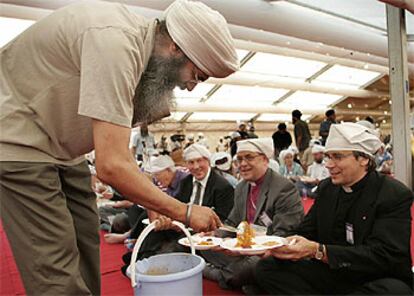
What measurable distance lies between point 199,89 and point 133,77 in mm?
9726

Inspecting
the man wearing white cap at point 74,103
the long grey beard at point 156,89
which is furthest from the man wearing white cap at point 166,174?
the man wearing white cap at point 74,103

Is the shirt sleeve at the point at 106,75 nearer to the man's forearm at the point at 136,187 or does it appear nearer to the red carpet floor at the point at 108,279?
the man's forearm at the point at 136,187

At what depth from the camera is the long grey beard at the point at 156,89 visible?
3.48ft

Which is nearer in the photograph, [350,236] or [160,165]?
[350,236]

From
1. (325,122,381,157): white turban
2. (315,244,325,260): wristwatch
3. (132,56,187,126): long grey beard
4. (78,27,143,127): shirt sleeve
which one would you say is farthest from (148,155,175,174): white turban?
(78,27,143,127): shirt sleeve

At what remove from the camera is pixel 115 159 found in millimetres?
885

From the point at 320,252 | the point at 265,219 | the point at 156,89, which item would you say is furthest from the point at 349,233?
the point at 156,89

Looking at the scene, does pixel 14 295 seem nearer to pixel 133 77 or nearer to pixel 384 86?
pixel 133 77

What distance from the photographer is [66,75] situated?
0.97 meters

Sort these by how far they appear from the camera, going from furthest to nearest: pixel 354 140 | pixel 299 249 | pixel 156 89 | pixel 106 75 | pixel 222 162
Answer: pixel 222 162, pixel 354 140, pixel 299 249, pixel 156 89, pixel 106 75

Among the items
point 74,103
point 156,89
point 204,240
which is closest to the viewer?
point 74,103

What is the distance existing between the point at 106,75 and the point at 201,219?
45 cm

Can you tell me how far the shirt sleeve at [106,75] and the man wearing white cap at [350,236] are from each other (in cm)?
105

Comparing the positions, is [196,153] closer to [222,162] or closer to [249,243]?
[249,243]
